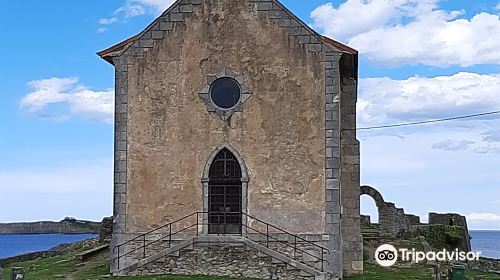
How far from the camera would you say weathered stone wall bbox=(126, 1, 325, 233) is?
80.5 ft

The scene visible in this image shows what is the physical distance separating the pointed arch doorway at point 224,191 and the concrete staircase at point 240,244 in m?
1.07

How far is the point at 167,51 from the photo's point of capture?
25328mm

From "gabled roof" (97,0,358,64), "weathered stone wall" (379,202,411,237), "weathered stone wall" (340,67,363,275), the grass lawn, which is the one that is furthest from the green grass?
"weathered stone wall" (379,202,411,237)

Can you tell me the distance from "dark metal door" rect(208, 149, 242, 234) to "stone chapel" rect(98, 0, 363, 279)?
0.03 metres

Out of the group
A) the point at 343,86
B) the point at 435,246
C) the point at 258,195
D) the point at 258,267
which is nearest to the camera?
the point at 258,267

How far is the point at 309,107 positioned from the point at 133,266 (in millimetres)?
6928

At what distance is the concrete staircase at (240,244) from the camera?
22984 millimetres

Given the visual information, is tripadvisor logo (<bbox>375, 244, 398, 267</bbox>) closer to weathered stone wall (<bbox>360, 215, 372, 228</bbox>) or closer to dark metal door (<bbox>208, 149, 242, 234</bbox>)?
dark metal door (<bbox>208, 149, 242, 234</bbox>)

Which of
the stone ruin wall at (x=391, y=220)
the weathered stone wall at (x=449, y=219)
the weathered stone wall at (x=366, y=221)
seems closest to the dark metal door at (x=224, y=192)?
the stone ruin wall at (x=391, y=220)

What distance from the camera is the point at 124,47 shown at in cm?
2566

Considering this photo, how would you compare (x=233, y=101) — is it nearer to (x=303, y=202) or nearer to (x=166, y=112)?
(x=166, y=112)

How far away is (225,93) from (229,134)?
1279mm

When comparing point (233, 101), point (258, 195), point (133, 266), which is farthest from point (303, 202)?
point (133, 266)

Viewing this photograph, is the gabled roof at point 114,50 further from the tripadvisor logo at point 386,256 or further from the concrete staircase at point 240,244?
the tripadvisor logo at point 386,256
